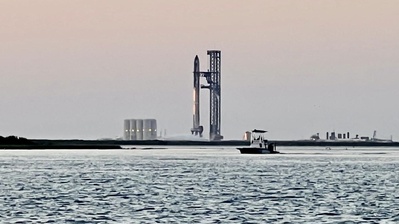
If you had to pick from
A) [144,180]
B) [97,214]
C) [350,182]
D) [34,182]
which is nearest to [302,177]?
[350,182]

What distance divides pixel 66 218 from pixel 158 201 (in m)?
13.4

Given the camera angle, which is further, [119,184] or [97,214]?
[119,184]

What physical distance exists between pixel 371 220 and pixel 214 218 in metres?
8.51

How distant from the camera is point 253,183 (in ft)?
318

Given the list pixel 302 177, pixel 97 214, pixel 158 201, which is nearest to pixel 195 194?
pixel 158 201

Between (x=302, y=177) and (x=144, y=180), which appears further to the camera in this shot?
(x=302, y=177)

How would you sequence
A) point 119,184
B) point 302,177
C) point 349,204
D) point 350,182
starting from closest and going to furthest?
point 349,204
point 119,184
point 350,182
point 302,177

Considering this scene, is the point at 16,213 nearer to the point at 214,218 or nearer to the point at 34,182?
the point at 214,218

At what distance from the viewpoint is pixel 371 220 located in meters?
58.8

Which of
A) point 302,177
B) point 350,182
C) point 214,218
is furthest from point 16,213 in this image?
point 302,177

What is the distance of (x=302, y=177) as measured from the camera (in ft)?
361

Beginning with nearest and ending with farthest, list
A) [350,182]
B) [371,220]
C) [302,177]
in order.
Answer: [371,220] < [350,182] < [302,177]

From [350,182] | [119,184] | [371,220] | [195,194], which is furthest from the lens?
[350,182]

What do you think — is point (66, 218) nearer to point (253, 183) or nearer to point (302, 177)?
point (253, 183)
